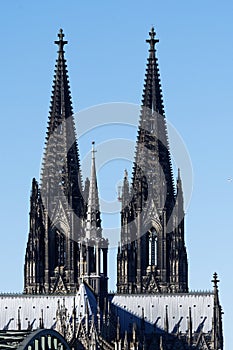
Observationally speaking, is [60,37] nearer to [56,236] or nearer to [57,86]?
[57,86]

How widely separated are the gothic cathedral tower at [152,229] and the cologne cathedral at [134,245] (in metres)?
0.07

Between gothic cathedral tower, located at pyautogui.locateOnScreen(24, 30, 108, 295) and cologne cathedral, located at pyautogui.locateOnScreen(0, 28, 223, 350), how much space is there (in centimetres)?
7

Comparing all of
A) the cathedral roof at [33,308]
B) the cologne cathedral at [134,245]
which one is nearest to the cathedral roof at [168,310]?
the cologne cathedral at [134,245]

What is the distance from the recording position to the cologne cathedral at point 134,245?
533ft

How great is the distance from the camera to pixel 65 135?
16575 centimetres

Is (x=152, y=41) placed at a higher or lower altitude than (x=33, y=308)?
higher

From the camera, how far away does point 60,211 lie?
164m

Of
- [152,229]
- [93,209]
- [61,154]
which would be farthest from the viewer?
[61,154]

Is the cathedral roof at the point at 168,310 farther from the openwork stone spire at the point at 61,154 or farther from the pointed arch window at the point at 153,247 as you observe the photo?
the openwork stone spire at the point at 61,154

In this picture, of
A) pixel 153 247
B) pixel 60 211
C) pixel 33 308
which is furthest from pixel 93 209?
pixel 33 308

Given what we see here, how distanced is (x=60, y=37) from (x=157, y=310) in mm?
21001

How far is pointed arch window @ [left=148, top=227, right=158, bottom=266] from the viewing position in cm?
16400

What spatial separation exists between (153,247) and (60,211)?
7.01 meters

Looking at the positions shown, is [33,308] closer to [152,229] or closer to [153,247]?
[153,247]
